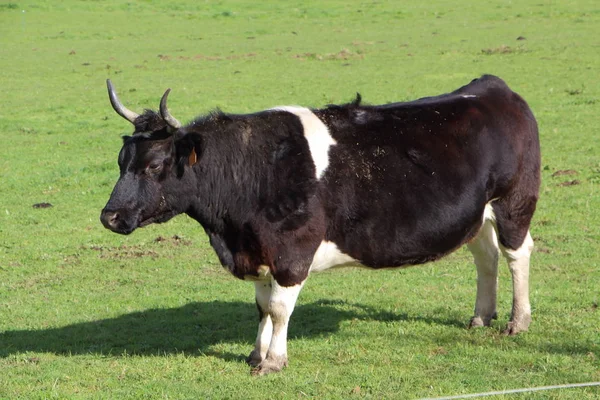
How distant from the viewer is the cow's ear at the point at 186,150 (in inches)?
281

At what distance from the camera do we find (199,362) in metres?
7.39

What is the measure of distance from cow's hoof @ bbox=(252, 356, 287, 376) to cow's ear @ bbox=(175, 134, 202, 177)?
1.52 metres

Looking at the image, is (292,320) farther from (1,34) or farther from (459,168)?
(1,34)

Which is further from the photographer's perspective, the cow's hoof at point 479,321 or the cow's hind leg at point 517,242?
the cow's hoof at point 479,321

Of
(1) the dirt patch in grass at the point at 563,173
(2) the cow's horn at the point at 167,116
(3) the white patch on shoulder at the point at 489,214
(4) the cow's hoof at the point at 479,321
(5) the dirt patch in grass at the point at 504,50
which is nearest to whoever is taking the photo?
(2) the cow's horn at the point at 167,116

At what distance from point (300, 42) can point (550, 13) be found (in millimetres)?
9283

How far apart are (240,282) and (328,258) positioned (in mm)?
3235

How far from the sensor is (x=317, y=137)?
7.29 meters

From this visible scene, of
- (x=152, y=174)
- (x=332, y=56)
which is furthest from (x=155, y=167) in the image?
(x=332, y=56)

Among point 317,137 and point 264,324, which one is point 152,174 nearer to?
point 317,137

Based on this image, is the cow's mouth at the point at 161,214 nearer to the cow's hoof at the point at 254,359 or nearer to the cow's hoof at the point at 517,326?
the cow's hoof at the point at 254,359

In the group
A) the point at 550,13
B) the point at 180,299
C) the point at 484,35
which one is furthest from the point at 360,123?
the point at 550,13

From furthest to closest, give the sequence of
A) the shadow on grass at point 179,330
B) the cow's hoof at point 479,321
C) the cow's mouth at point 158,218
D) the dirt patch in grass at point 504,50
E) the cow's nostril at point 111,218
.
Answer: the dirt patch in grass at point 504,50 → the cow's hoof at point 479,321 → the shadow on grass at point 179,330 → the cow's mouth at point 158,218 → the cow's nostril at point 111,218

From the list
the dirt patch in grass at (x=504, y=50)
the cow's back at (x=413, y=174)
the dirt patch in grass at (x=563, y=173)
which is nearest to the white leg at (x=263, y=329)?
the cow's back at (x=413, y=174)
